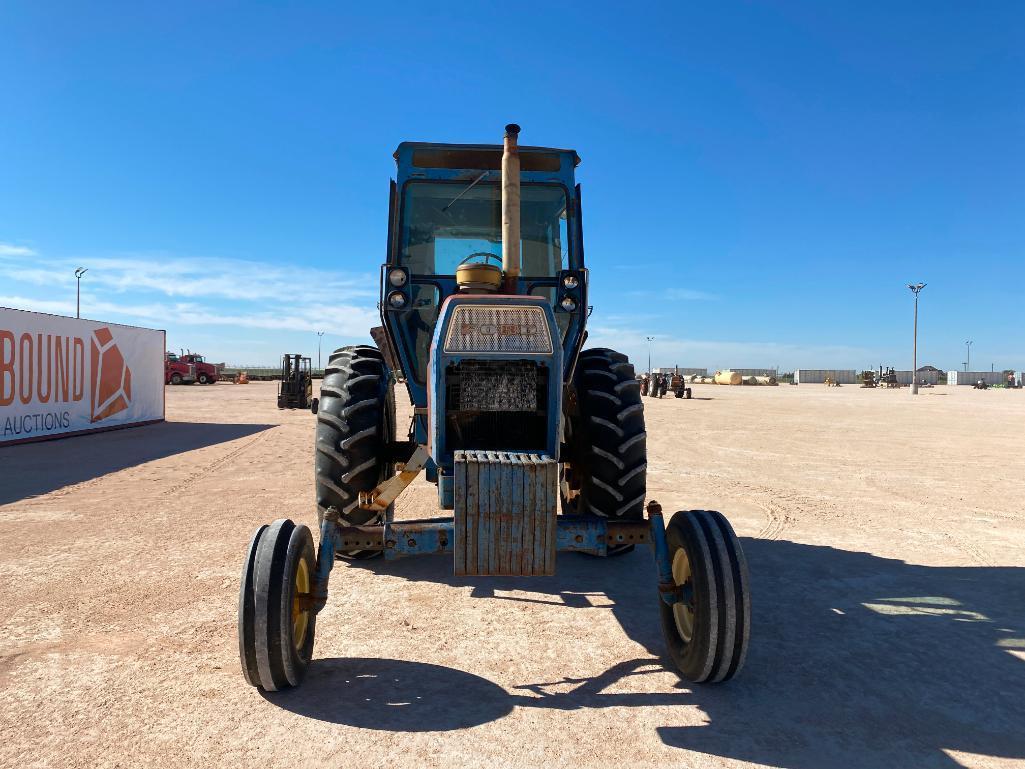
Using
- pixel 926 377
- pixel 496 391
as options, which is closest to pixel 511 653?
pixel 496 391

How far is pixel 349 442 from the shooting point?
4.36 meters

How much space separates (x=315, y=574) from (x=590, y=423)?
2031 millimetres

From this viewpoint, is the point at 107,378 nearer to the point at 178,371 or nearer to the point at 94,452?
the point at 94,452

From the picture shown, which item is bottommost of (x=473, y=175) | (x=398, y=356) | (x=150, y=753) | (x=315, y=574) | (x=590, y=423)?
(x=150, y=753)

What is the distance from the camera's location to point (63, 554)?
5.15 metres

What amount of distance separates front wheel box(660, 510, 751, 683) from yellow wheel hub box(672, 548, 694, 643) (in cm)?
2

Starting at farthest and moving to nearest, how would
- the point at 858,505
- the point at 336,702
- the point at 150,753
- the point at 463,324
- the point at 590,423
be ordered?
the point at 858,505 → the point at 590,423 → the point at 463,324 → the point at 336,702 → the point at 150,753

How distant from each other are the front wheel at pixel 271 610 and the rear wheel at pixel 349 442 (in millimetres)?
1255

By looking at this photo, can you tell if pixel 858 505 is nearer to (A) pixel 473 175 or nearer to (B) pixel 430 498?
(B) pixel 430 498

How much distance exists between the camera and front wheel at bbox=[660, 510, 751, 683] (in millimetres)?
2896

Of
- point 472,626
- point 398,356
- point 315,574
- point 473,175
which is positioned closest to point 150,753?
point 315,574

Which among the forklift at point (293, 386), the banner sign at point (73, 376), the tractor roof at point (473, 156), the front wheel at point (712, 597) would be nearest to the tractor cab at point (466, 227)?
the tractor roof at point (473, 156)

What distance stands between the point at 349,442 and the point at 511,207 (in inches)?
73.9

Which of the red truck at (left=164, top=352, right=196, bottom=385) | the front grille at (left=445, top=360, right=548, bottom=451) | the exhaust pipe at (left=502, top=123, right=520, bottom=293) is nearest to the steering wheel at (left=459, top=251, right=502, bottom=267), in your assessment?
the exhaust pipe at (left=502, top=123, right=520, bottom=293)
